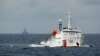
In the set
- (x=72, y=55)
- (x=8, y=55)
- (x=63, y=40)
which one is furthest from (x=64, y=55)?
(x=63, y=40)

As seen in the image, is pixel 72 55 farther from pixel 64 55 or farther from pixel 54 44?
pixel 54 44

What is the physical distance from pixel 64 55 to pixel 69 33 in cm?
2713

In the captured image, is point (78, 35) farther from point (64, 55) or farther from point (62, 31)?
point (64, 55)

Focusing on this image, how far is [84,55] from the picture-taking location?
105125mm

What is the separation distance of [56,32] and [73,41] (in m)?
7.17

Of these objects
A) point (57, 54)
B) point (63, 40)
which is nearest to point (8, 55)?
point (57, 54)

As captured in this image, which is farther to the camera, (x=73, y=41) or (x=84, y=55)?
(x=73, y=41)

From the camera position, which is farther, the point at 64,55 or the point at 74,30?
the point at 74,30

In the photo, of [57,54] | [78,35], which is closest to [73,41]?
[78,35]

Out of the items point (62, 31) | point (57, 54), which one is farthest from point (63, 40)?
point (57, 54)

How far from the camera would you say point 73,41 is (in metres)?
132

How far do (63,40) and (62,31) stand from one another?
2.75 meters

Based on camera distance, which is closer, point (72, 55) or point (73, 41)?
point (72, 55)

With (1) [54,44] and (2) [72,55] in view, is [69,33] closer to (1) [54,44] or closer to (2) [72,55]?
(1) [54,44]
